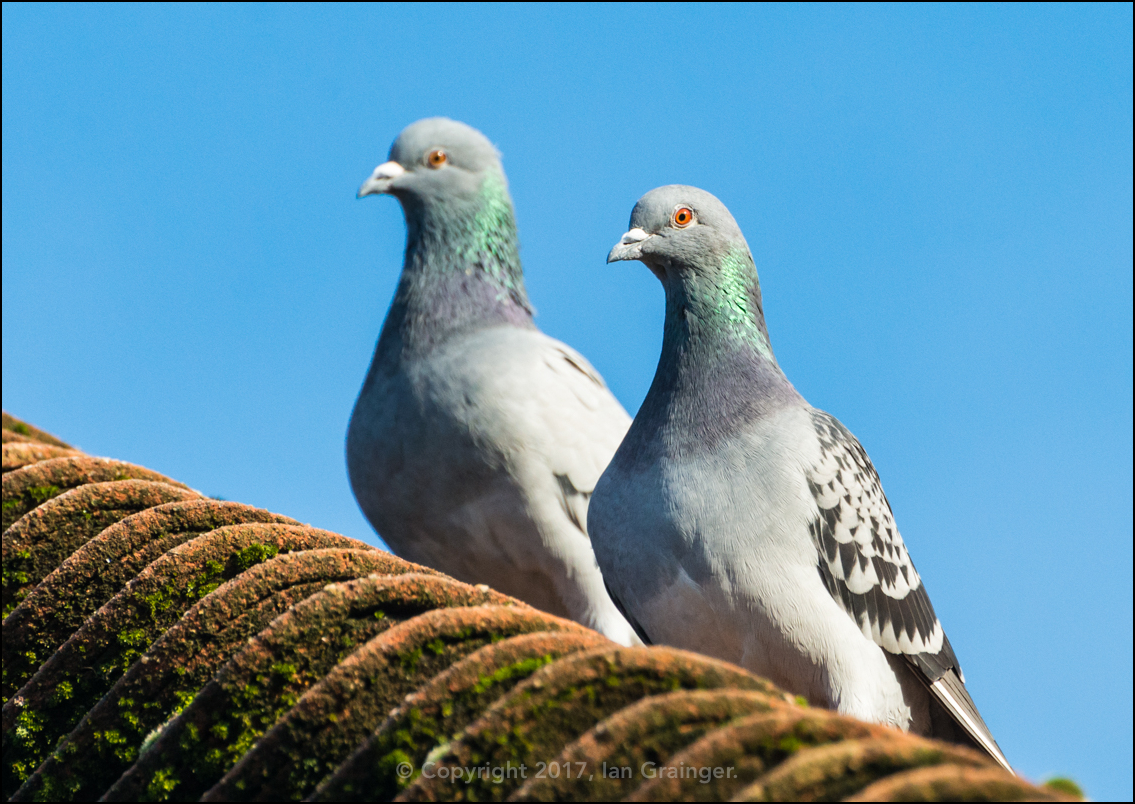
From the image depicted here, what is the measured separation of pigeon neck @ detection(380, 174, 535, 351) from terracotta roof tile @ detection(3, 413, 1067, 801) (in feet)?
10.8

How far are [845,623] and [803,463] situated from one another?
733mm

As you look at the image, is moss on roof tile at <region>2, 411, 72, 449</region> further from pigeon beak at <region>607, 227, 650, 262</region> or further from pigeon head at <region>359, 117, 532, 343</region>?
pigeon beak at <region>607, 227, 650, 262</region>

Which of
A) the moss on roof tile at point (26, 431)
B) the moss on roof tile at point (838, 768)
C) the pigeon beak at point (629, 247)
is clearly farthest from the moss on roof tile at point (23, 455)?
the moss on roof tile at point (838, 768)

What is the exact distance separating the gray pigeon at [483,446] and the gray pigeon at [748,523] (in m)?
2.05

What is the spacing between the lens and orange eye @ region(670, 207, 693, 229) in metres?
5.70

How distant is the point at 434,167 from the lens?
8734 millimetres

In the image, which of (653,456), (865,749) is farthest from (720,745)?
(653,456)

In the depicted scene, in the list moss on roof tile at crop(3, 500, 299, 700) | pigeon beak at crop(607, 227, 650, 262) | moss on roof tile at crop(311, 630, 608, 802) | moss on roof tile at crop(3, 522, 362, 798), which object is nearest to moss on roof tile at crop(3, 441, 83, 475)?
moss on roof tile at crop(3, 500, 299, 700)

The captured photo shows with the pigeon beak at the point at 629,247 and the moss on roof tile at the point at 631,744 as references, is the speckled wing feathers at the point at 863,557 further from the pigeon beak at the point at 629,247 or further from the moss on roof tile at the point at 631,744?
the moss on roof tile at the point at 631,744

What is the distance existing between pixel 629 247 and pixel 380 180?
3485 millimetres

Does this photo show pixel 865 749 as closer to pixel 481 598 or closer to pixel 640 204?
pixel 481 598

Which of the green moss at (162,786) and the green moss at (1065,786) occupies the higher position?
the green moss at (1065,786)

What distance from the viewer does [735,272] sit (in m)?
5.70

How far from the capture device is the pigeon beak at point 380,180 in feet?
27.8
